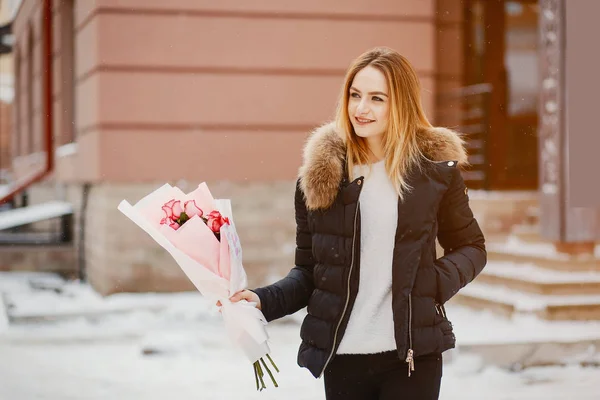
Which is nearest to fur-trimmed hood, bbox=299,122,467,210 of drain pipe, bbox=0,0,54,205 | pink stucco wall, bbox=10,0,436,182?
pink stucco wall, bbox=10,0,436,182

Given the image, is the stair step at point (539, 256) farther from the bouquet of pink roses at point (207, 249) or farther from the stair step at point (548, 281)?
the bouquet of pink roses at point (207, 249)

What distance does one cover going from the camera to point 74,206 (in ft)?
35.7

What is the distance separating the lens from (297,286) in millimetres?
2656

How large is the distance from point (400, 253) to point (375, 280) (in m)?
0.12

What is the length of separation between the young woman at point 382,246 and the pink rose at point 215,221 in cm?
22

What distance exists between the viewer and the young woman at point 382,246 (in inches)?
97.3

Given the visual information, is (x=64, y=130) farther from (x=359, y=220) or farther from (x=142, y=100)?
(x=359, y=220)

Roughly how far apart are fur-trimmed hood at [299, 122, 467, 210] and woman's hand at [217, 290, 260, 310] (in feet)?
1.06

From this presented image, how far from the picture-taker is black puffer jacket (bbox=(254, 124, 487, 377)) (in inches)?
96.6

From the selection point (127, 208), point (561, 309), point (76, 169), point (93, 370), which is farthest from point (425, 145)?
point (76, 169)

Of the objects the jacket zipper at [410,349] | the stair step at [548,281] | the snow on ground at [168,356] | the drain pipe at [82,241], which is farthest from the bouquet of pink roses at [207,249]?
the drain pipe at [82,241]

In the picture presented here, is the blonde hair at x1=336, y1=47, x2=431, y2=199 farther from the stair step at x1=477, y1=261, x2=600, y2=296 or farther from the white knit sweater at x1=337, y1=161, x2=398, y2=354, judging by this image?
the stair step at x1=477, y1=261, x2=600, y2=296

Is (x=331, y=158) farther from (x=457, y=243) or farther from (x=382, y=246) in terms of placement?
(x=457, y=243)

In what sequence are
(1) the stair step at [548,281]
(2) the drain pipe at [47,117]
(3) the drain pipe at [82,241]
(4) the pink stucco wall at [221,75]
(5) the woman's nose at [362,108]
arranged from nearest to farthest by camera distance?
1. (5) the woman's nose at [362,108]
2. (1) the stair step at [548,281]
3. (4) the pink stucco wall at [221,75]
4. (3) the drain pipe at [82,241]
5. (2) the drain pipe at [47,117]
